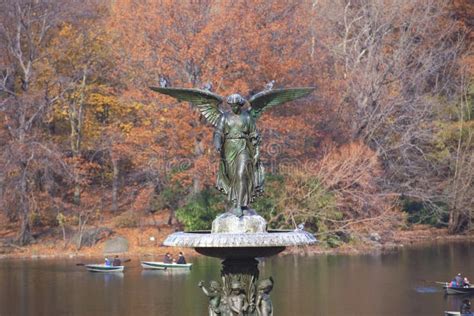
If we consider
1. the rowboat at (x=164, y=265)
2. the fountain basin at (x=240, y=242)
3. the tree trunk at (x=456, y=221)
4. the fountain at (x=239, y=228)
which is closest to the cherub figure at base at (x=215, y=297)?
the fountain at (x=239, y=228)

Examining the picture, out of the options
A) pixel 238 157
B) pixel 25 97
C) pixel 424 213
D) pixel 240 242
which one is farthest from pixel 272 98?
pixel 424 213

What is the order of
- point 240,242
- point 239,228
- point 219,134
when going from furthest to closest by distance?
point 219,134, point 239,228, point 240,242

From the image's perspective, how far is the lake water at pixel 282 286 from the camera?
94.4 ft

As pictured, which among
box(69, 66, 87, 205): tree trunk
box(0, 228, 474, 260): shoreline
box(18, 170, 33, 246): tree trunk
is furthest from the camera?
box(69, 66, 87, 205): tree trunk

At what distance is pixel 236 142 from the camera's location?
15.0 metres

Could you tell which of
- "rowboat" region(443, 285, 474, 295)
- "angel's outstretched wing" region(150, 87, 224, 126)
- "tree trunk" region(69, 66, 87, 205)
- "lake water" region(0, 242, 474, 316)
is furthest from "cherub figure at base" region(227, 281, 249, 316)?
"tree trunk" region(69, 66, 87, 205)

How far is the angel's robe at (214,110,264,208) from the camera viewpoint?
15.0 metres

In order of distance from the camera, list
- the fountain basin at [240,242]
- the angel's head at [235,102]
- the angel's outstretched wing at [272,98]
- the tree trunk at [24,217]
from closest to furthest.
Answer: the fountain basin at [240,242], the angel's head at [235,102], the angel's outstretched wing at [272,98], the tree trunk at [24,217]

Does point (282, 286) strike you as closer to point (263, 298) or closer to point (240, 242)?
point (263, 298)

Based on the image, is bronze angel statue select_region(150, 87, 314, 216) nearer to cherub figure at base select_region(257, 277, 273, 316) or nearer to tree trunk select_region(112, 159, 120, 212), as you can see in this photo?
cherub figure at base select_region(257, 277, 273, 316)

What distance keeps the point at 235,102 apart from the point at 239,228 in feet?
6.12

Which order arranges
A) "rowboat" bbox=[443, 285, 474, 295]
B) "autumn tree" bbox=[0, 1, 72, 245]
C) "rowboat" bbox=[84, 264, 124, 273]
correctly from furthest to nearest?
"autumn tree" bbox=[0, 1, 72, 245] < "rowboat" bbox=[84, 264, 124, 273] < "rowboat" bbox=[443, 285, 474, 295]

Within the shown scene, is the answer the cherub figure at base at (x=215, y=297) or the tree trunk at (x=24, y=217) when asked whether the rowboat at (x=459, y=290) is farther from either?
the tree trunk at (x=24, y=217)

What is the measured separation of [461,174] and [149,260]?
15854 millimetres
